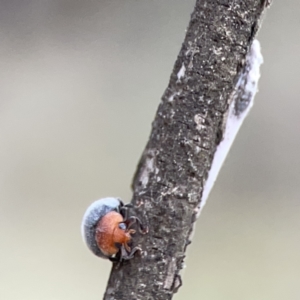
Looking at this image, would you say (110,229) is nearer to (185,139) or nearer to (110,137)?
(185,139)

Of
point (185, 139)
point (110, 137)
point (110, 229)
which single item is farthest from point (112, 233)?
point (110, 137)

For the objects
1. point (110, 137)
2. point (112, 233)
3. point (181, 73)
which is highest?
point (110, 137)

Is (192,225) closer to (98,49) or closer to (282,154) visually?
(282,154)

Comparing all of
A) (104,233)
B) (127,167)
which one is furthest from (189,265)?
(104,233)

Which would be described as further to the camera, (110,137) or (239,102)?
(110,137)

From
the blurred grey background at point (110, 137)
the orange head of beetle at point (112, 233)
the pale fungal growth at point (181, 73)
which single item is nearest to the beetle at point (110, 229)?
the orange head of beetle at point (112, 233)

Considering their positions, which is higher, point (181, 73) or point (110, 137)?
point (110, 137)

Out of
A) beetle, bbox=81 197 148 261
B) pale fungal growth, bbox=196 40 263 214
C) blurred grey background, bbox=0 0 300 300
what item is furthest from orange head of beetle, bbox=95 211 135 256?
blurred grey background, bbox=0 0 300 300
